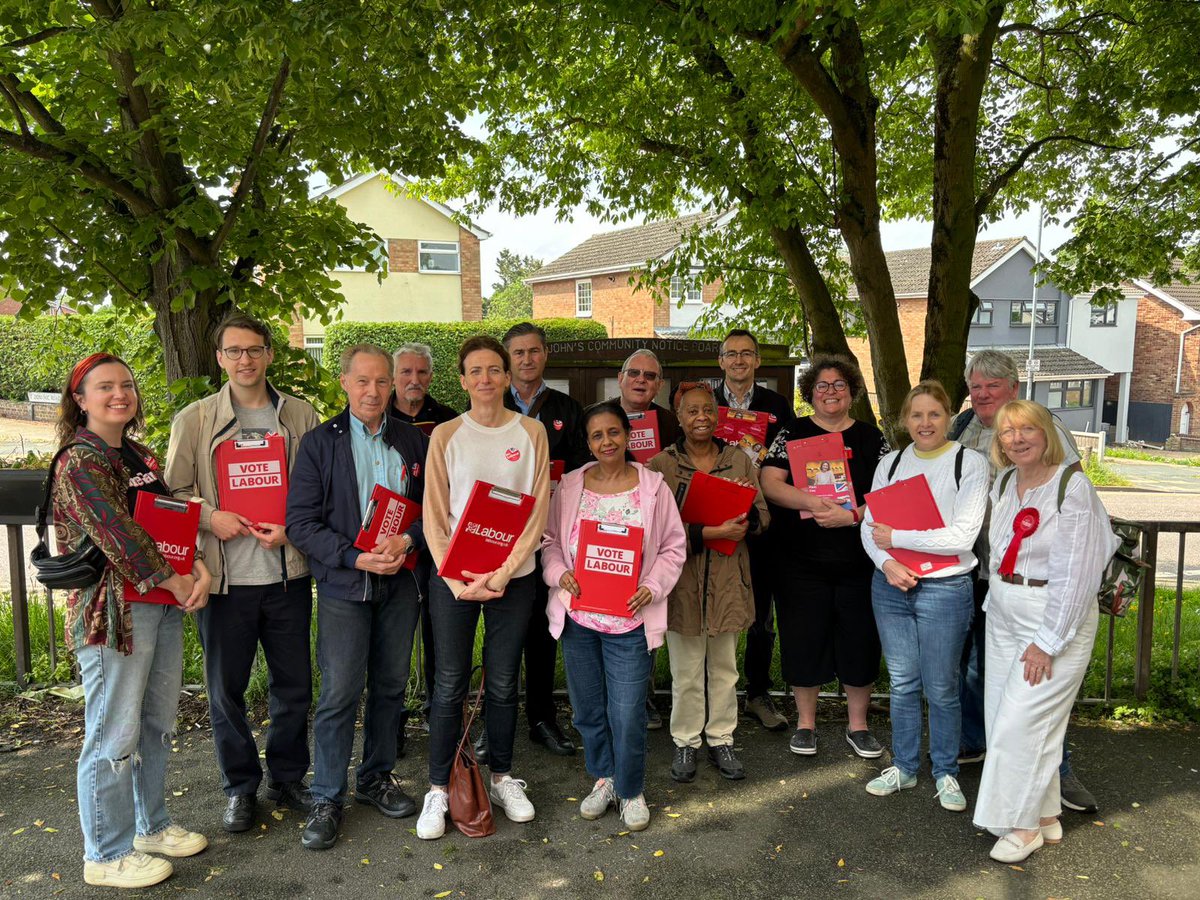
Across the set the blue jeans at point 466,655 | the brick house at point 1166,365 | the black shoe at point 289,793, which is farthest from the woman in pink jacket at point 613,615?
the brick house at point 1166,365

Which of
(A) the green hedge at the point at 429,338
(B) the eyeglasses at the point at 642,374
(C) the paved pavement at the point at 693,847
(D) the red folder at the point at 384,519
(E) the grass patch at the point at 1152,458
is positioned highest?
(A) the green hedge at the point at 429,338

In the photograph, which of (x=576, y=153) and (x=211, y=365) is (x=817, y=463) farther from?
(x=576, y=153)

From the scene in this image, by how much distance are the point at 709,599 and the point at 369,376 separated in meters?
2.03

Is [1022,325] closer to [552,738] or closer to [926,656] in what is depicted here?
[926,656]

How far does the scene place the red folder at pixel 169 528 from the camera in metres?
3.49

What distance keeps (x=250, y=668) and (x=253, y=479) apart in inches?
35.3

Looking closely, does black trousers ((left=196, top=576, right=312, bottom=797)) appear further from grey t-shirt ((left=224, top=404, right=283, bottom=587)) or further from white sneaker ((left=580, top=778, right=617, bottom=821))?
white sneaker ((left=580, top=778, right=617, bottom=821))

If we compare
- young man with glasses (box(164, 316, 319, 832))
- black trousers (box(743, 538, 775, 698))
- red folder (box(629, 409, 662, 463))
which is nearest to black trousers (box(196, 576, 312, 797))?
young man with glasses (box(164, 316, 319, 832))

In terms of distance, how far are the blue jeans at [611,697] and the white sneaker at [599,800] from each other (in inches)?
1.8

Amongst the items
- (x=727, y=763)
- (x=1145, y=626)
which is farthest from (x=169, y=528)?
(x=1145, y=626)

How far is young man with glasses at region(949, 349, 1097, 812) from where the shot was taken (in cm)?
423

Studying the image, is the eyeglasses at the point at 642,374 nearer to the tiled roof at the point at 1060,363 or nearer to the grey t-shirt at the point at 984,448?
the grey t-shirt at the point at 984,448

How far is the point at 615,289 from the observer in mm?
38719

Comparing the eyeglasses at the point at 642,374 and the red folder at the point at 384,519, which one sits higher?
the eyeglasses at the point at 642,374
